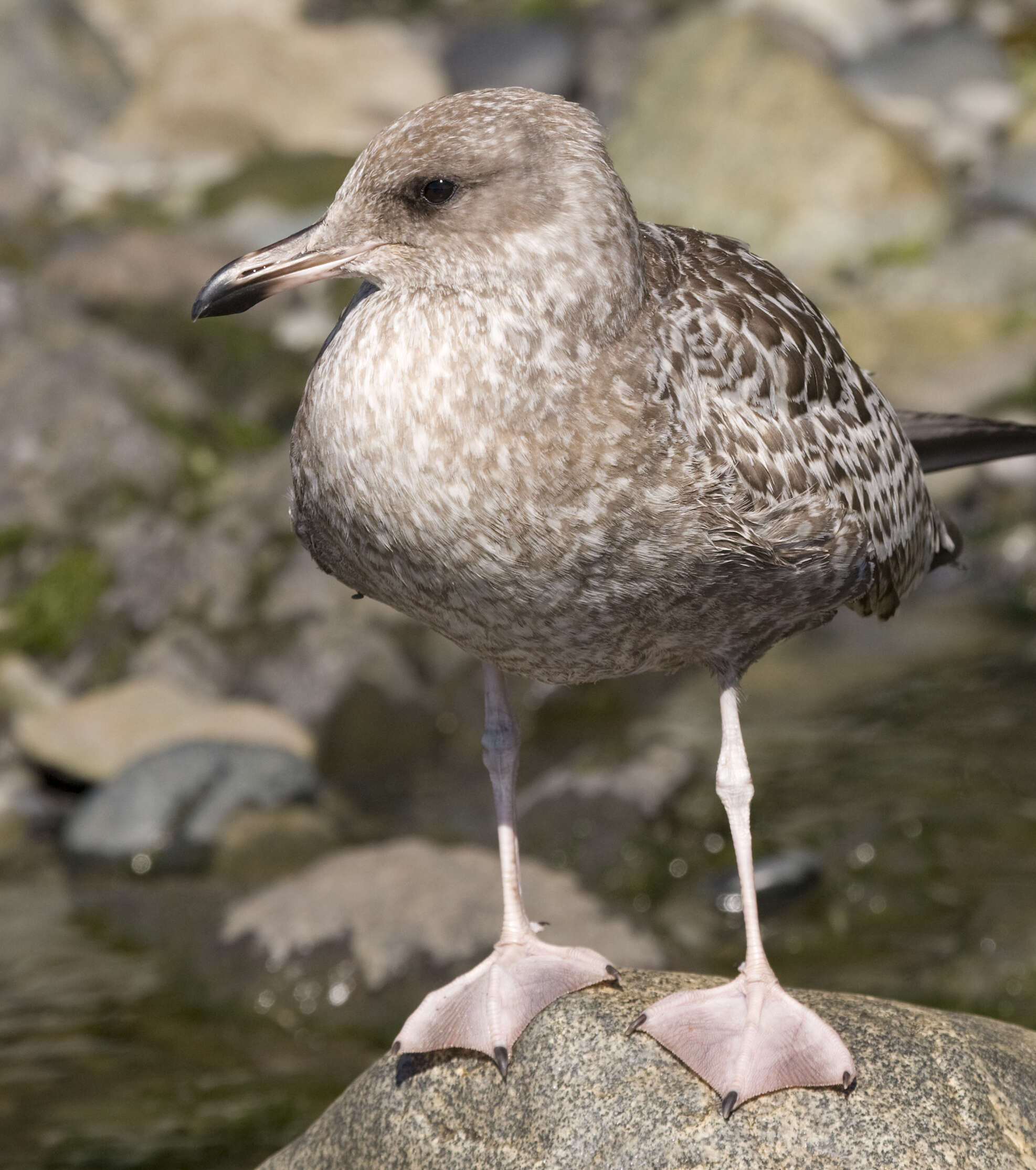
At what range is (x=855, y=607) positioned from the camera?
200 inches

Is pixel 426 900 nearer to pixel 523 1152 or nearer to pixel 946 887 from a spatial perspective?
pixel 946 887

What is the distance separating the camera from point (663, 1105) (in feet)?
14.3

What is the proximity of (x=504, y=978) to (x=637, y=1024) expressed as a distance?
1.46ft

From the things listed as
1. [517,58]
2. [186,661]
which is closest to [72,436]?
[186,661]

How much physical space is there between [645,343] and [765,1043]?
1876 millimetres

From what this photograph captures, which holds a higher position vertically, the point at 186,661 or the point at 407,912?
the point at 186,661

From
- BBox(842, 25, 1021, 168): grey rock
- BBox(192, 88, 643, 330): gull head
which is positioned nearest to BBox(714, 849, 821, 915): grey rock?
BBox(192, 88, 643, 330): gull head

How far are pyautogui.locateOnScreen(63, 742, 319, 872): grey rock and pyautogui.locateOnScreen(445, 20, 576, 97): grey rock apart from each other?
1243 cm

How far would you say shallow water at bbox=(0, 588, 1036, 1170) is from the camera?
7277mm

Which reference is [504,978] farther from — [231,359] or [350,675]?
[231,359]

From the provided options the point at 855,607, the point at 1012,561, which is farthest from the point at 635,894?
the point at 1012,561

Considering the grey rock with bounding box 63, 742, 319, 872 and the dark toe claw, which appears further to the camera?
the grey rock with bounding box 63, 742, 319, 872

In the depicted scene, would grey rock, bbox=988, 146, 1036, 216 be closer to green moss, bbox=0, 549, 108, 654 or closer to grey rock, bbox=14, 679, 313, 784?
green moss, bbox=0, 549, 108, 654

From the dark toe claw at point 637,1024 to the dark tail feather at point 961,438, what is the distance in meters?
2.09
